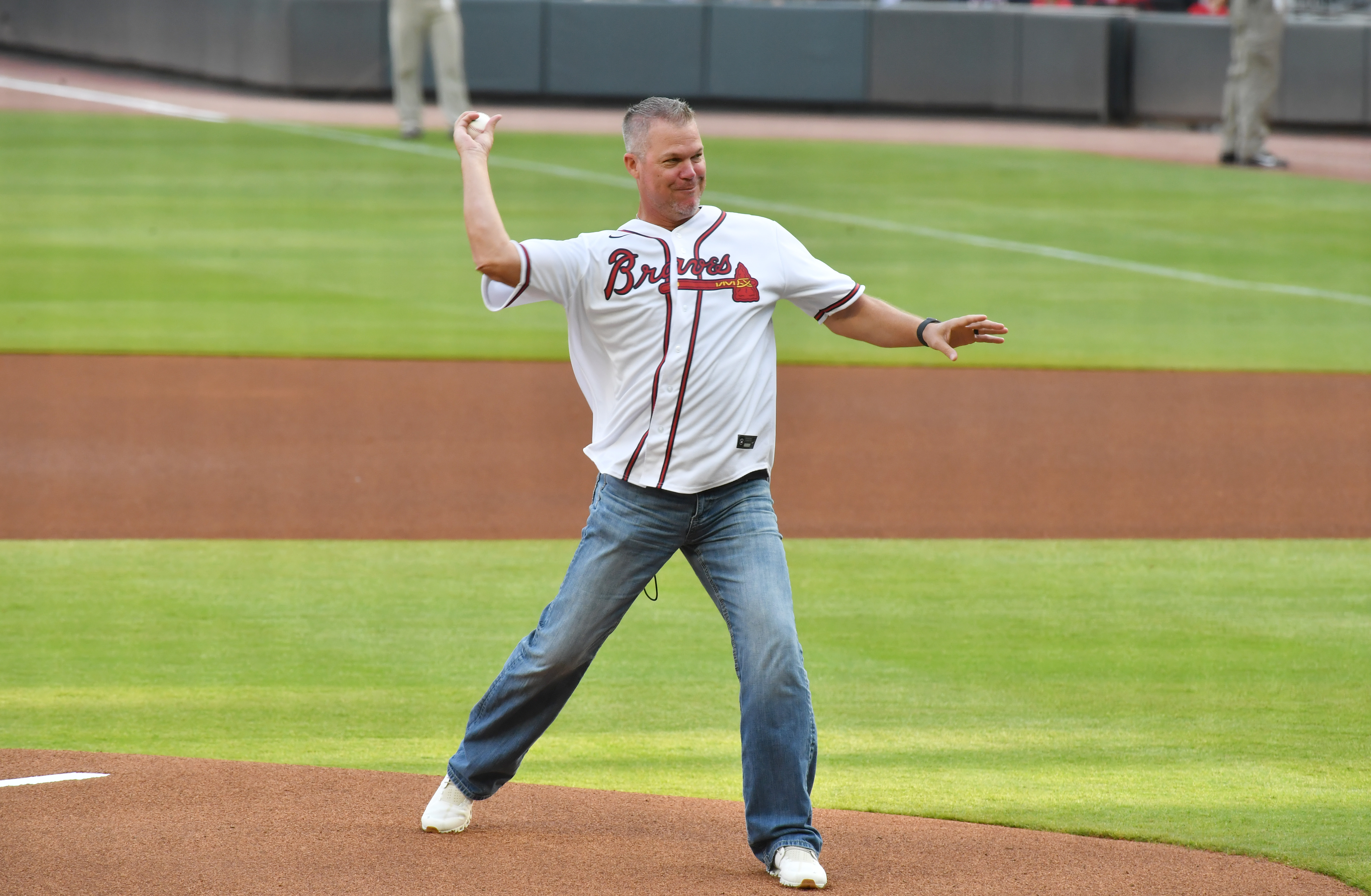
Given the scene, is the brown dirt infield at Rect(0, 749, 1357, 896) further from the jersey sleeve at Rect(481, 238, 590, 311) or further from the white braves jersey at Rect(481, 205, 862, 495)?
the jersey sleeve at Rect(481, 238, 590, 311)

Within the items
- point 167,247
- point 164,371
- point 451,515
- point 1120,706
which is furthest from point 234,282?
point 1120,706

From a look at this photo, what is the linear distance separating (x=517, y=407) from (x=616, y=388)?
7257 millimetres

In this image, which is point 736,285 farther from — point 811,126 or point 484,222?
point 811,126

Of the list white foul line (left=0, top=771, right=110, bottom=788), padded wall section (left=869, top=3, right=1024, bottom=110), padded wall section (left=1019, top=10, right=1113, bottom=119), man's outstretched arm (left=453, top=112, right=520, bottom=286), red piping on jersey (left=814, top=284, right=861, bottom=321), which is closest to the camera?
man's outstretched arm (left=453, top=112, right=520, bottom=286)

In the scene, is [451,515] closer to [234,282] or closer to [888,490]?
[888,490]

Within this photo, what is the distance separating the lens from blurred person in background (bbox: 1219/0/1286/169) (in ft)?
70.0

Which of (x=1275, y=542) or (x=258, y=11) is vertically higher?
(x=258, y=11)

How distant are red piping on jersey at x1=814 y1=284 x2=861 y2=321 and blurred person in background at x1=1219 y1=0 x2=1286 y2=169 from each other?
1816cm

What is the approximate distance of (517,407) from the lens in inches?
466

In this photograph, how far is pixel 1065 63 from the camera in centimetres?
2775

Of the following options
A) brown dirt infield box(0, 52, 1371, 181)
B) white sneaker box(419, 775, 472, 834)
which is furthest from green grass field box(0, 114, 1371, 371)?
white sneaker box(419, 775, 472, 834)

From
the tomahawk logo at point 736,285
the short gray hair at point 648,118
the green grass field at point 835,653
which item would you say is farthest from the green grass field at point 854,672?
the short gray hair at point 648,118

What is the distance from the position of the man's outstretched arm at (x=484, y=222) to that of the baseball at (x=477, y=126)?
0.09 feet

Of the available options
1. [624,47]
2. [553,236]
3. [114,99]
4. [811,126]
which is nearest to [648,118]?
[553,236]
